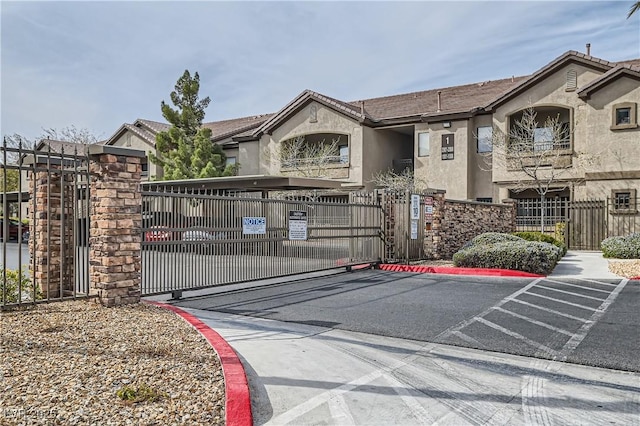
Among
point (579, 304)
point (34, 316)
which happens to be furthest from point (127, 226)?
point (579, 304)

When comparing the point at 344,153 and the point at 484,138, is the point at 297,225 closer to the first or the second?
the point at 484,138

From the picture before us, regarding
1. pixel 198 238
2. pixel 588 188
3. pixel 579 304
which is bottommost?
pixel 579 304

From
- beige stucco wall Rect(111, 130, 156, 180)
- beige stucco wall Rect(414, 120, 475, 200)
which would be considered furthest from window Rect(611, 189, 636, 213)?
beige stucco wall Rect(111, 130, 156, 180)

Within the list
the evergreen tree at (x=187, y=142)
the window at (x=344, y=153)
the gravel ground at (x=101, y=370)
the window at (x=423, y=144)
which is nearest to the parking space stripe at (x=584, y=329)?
the gravel ground at (x=101, y=370)

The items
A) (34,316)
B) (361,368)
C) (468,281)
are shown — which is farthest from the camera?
(468,281)

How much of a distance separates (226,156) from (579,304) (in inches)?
1106

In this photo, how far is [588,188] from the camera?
943 inches

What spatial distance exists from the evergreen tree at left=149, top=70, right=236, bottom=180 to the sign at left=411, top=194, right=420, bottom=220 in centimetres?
1572

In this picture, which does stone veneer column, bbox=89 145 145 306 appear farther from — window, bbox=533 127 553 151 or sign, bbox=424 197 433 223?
window, bbox=533 127 553 151

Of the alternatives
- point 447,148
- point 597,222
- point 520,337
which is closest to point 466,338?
point 520,337

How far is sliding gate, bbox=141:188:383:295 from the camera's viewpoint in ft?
31.3

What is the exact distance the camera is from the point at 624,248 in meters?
17.5

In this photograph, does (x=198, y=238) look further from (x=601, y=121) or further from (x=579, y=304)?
(x=601, y=121)

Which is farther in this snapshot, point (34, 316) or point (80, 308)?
point (80, 308)
